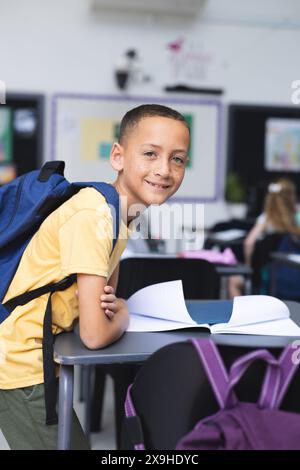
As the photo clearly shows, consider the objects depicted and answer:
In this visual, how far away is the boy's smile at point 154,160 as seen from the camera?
138cm

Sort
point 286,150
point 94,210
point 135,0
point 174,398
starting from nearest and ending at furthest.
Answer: point 174,398 → point 94,210 → point 135,0 → point 286,150

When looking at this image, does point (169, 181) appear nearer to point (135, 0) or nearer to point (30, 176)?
point (30, 176)

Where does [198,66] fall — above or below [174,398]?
above

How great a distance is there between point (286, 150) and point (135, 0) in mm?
2104

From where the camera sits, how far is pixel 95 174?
20.0 ft

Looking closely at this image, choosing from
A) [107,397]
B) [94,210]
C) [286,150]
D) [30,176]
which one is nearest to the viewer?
[94,210]

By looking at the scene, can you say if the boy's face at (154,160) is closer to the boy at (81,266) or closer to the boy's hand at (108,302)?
the boy at (81,266)

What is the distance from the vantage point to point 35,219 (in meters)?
1.30

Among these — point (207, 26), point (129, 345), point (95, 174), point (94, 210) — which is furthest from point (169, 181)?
point (207, 26)

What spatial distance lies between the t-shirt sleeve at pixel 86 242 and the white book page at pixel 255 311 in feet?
1.12

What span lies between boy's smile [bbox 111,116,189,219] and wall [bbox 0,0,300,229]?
4.78 metres

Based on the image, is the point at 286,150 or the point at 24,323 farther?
the point at 286,150

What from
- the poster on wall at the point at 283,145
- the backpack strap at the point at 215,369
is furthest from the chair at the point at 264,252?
the backpack strap at the point at 215,369

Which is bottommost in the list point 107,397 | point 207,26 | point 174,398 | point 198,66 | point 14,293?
point 107,397
